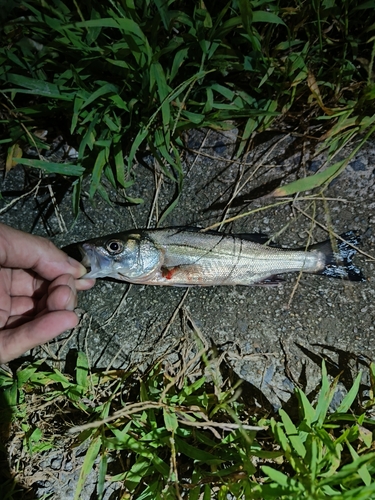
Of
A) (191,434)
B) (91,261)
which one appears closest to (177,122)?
(91,261)

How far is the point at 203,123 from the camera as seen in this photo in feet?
9.07

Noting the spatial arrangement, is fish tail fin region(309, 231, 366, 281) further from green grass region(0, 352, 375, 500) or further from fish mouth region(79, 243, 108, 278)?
fish mouth region(79, 243, 108, 278)

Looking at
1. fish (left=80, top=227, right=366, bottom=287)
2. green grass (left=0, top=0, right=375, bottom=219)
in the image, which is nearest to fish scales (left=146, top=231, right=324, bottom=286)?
fish (left=80, top=227, right=366, bottom=287)

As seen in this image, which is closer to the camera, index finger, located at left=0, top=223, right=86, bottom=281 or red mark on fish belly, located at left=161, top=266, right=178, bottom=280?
index finger, located at left=0, top=223, right=86, bottom=281

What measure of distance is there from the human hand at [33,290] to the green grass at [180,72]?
17.9 inches

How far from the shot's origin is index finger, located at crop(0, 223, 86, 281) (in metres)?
2.53

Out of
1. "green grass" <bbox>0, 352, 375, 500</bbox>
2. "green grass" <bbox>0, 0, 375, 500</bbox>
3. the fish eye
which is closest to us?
"green grass" <bbox>0, 352, 375, 500</bbox>

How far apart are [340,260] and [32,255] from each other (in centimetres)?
197

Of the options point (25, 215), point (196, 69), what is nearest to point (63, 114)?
point (25, 215)

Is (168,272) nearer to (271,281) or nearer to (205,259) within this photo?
(205,259)

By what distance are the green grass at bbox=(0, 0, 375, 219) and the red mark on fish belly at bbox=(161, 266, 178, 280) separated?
43 cm

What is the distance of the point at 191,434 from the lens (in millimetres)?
2613

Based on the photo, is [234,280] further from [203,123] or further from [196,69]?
[196,69]

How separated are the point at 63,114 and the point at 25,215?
2.63ft
